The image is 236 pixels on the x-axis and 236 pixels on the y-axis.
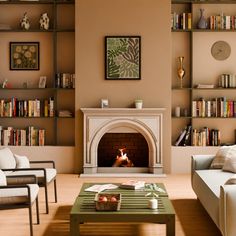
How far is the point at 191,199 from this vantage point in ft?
20.9

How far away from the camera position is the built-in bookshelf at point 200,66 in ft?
28.7

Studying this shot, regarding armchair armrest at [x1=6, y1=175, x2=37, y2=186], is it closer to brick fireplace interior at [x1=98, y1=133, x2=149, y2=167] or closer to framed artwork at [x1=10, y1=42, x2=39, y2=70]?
brick fireplace interior at [x1=98, y1=133, x2=149, y2=167]

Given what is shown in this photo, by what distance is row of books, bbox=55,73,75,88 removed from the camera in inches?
343

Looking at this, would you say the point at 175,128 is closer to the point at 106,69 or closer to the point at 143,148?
the point at 143,148

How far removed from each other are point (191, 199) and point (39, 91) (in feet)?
12.1

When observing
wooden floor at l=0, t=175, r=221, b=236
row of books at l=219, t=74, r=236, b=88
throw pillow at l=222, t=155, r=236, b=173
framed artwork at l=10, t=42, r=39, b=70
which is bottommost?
wooden floor at l=0, t=175, r=221, b=236

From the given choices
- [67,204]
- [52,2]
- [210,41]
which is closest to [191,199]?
[67,204]

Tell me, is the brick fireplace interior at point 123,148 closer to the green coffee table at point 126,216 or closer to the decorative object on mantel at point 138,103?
the decorative object on mantel at point 138,103

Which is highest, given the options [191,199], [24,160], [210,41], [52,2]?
[52,2]

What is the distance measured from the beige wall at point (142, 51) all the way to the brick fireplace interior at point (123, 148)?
0.44 meters

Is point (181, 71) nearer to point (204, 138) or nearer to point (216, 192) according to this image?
point (204, 138)

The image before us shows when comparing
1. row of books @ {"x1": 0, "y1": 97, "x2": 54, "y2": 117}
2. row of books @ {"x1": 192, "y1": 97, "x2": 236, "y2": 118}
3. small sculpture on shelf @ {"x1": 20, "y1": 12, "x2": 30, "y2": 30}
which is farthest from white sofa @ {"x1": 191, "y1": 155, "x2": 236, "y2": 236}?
small sculpture on shelf @ {"x1": 20, "y1": 12, "x2": 30, "y2": 30}

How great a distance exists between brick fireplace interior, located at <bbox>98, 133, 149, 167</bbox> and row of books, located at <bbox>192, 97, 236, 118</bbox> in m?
1.04

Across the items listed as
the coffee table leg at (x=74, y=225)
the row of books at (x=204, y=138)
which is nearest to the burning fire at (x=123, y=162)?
the row of books at (x=204, y=138)
